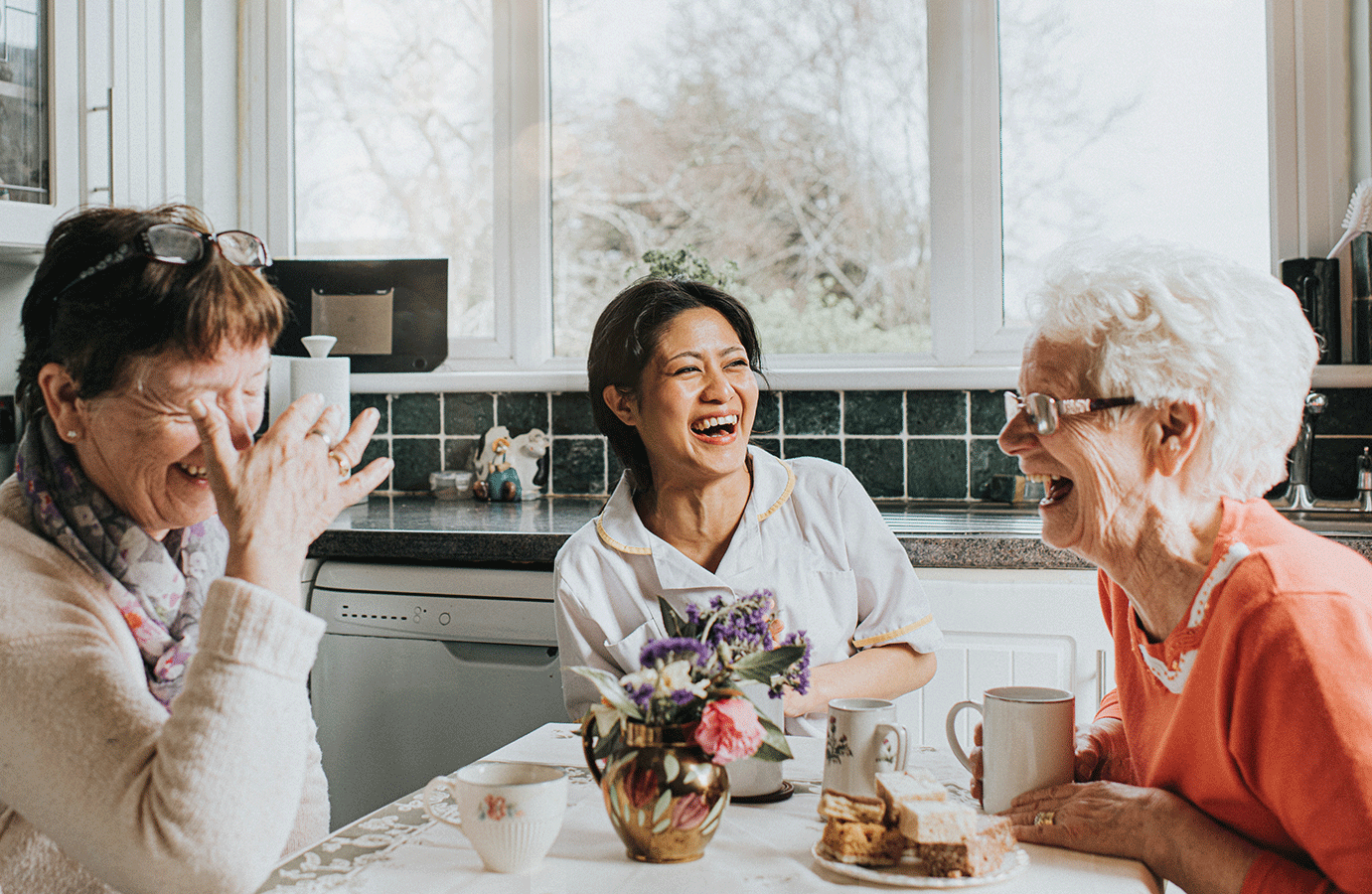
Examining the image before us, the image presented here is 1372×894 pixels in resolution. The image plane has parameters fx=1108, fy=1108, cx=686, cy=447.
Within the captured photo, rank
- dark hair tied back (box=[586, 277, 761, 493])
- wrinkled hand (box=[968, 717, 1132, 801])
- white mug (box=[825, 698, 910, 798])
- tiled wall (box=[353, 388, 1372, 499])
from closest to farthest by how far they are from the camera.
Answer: white mug (box=[825, 698, 910, 798]) < wrinkled hand (box=[968, 717, 1132, 801]) < dark hair tied back (box=[586, 277, 761, 493]) < tiled wall (box=[353, 388, 1372, 499])

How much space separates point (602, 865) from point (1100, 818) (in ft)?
1.51

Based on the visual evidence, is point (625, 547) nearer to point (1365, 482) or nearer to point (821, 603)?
point (821, 603)

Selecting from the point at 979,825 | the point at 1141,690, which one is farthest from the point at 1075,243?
the point at 979,825

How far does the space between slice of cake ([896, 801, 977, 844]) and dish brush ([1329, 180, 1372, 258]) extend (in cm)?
205

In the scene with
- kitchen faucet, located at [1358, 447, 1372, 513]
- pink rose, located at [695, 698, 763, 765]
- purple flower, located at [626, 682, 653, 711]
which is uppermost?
kitchen faucet, located at [1358, 447, 1372, 513]

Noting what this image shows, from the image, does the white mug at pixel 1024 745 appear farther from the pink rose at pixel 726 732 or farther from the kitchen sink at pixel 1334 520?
the kitchen sink at pixel 1334 520

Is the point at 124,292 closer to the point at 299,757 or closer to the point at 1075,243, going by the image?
the point at 299,757

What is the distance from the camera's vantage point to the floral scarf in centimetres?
110

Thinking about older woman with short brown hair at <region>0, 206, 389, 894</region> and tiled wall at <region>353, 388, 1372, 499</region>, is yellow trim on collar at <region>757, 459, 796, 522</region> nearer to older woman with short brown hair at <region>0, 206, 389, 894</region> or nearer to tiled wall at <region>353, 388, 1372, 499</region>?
older woman with short brown hair at <region>0, 206, 389, 894</region>

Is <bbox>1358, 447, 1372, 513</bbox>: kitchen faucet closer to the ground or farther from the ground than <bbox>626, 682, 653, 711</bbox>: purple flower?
farther from the ground

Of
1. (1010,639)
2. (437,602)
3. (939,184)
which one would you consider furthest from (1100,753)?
(939,184)

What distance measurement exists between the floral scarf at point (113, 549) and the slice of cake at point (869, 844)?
687 millimetres

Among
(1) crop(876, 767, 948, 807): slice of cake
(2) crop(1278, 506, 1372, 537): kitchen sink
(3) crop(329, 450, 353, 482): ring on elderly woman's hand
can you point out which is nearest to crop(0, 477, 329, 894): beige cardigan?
(3) crop(329, 450, 353, 482): ring on elderly woman's hand

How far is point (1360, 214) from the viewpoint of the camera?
94.4 inches
